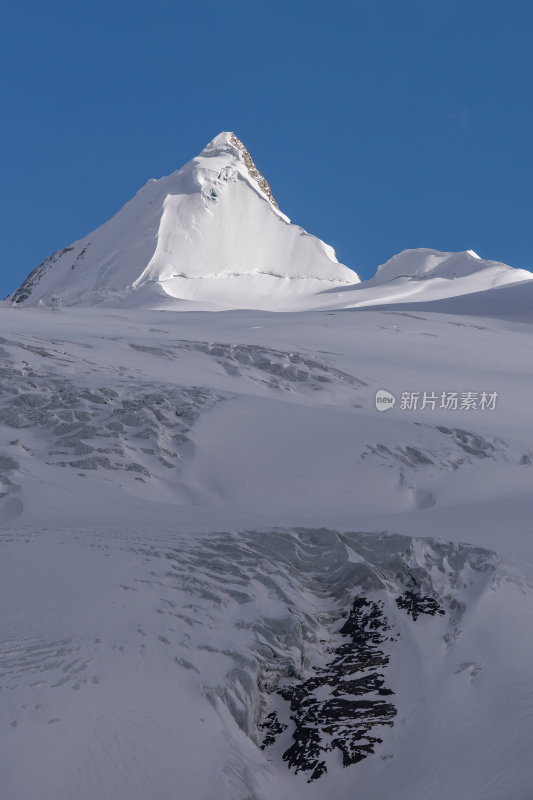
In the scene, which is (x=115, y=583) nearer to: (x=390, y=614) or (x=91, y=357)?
(x=390, y=614)

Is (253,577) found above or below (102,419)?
below

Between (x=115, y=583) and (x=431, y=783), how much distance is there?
10.3ft

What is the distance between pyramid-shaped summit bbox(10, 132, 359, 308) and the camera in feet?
207

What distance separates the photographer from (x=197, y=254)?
226 feet

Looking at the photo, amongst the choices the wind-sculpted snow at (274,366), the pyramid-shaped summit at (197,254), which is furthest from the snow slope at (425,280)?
the wind-sculpted snow at (274,366)

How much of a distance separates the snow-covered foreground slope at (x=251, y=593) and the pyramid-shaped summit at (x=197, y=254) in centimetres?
4577

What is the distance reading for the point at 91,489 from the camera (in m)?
10.0

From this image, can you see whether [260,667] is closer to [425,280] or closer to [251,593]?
[251,593]

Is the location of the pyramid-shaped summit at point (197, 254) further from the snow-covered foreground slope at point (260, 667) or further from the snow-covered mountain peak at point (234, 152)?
the snow-covered foreground slope at point (260, 667)

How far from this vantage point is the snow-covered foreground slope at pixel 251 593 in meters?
6.16

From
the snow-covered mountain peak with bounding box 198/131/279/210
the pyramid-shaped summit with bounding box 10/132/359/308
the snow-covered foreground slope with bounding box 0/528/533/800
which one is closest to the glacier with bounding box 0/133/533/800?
the snow-covered foreground slope with bounding box 0/528/533/800

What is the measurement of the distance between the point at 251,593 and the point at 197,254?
6255cm

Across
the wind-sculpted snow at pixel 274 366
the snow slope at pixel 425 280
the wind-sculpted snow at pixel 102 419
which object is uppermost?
the snow slope at pixel 425 280

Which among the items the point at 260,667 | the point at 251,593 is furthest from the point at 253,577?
the point at 260,667
